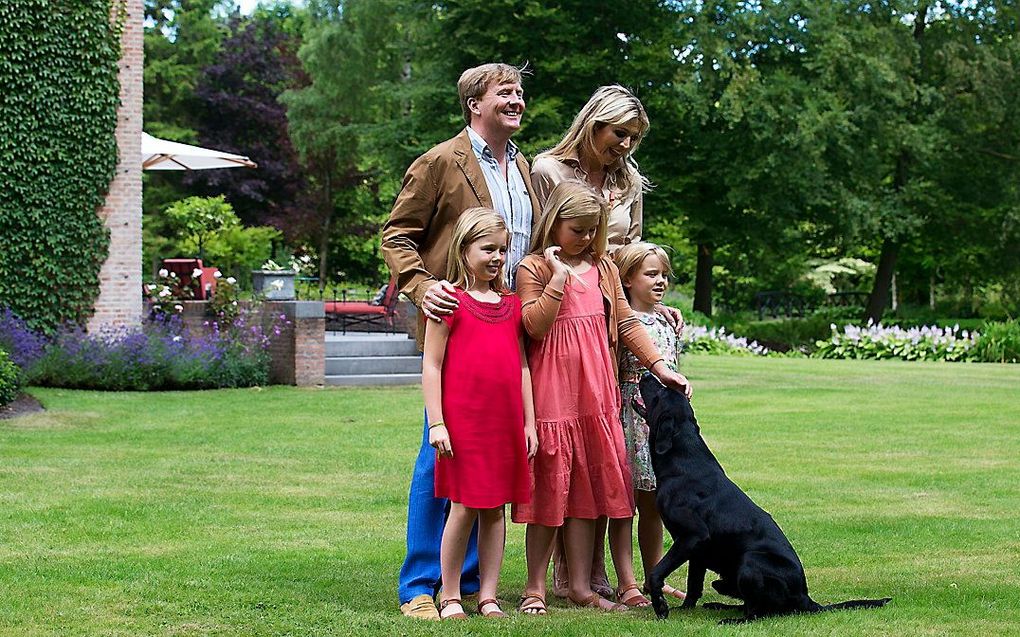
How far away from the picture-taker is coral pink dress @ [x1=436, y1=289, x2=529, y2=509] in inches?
186

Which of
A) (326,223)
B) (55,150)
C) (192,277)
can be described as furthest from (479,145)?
(326,223)

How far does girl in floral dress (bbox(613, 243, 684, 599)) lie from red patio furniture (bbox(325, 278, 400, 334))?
47.5 ft

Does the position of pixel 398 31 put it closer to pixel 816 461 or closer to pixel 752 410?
pixel 752 410

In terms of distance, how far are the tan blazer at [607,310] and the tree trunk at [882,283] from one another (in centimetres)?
2864

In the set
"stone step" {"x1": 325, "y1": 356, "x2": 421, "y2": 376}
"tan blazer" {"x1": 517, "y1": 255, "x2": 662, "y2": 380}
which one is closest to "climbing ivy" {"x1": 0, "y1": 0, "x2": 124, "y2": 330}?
"stone step" {"x1": 325, "y1": 356, "x2": 421, "y2": 376}

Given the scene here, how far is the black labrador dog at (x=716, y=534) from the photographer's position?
464 centimetres

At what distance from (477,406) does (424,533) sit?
2.15 feet

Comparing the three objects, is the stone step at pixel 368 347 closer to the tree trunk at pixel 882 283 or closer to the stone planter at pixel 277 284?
the stone planter at pixel 277 284

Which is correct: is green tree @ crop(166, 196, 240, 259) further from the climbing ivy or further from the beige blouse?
the beige blouse

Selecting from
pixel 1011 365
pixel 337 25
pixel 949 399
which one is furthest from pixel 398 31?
pixel 949 399

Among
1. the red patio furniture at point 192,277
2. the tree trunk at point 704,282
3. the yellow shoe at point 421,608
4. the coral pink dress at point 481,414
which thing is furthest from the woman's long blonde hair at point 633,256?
the tree trunk at point 704,282

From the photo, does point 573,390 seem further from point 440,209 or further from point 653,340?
point 440,209

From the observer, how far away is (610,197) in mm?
5309

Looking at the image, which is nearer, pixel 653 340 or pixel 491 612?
pixel 491 612
